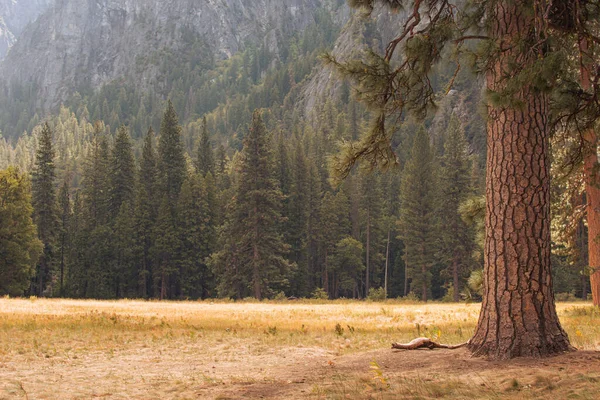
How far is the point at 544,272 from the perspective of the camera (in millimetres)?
8055

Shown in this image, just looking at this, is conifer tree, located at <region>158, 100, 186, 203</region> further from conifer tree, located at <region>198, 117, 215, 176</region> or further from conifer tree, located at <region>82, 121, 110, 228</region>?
conifer tree, located at <region>198, 117, 215, 176</region>

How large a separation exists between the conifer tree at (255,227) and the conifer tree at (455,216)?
15038mm

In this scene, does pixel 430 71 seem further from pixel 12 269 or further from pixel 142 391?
pixel 12 269

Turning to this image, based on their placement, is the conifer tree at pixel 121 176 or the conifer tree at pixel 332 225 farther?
the conifer tree at pixel 332 225

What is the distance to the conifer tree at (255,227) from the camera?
46.5 meters

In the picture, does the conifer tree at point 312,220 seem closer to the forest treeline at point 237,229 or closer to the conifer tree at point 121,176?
the forest treeline at point 237,229

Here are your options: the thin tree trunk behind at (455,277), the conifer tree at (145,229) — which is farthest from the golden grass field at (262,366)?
the conifer tree at (145,229)

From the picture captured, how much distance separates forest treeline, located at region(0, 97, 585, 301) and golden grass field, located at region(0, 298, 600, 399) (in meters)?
32.4

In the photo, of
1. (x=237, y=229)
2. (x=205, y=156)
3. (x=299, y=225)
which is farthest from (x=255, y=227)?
(x=205, y=156)

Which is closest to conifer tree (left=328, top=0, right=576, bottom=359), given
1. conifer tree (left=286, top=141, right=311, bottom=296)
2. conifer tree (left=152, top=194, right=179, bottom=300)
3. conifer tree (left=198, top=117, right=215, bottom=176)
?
conifer tree (left=152, top=194, right=179, bottom=300)

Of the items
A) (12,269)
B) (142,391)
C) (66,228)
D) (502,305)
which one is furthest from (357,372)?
(66,228)

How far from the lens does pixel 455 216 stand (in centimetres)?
5094

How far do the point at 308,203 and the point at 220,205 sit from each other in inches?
386

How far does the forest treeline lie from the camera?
47.6 meters
